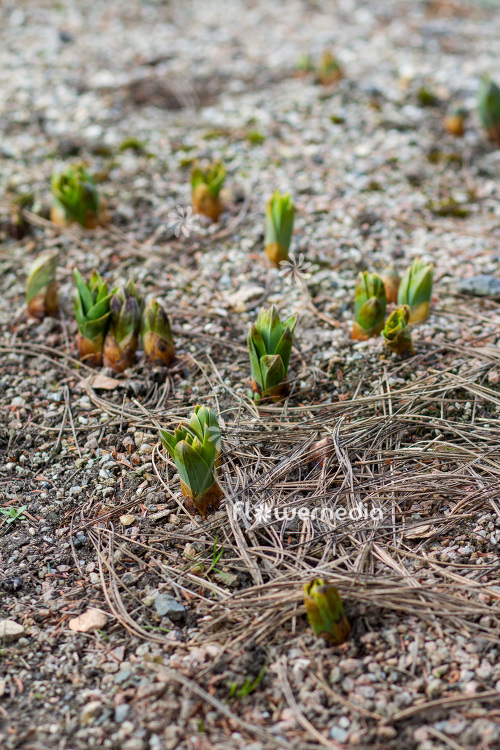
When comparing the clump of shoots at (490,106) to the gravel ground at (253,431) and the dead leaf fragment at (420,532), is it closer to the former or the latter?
the gravel ground at (253,431)

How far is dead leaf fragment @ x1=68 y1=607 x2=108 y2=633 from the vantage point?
1636 millimetres

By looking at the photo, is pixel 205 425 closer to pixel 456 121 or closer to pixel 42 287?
pixel 42 287

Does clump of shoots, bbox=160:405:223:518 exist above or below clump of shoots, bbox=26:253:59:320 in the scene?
below

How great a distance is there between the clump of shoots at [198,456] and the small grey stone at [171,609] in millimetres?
299

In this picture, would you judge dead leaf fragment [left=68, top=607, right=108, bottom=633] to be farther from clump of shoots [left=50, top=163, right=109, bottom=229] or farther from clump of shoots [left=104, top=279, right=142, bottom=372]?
clump of shoots [left=50, top=163, right=109, bottom=229]

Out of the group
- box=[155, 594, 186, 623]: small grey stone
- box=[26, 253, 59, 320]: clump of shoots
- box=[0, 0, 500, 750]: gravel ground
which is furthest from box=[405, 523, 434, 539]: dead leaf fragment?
box=[26, 253, 59, 320]: clump of shoots

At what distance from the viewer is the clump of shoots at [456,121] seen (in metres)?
3.67

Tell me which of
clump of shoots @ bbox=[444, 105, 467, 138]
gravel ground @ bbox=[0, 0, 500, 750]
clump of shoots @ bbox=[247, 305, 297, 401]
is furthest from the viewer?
clump of shoots @ bbox=[444, 105, 467, 138]

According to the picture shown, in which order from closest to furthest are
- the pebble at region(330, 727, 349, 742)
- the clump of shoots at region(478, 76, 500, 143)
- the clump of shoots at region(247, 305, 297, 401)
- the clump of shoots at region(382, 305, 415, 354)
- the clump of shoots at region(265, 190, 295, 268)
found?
1. the pebble at region(330, 727, 349, 742)
2. the clump of shoots at region(247, 305, 297, 401)
3. the clump of shoots at region(382, 305, 415, 354)
4. the clump of shoots at region(265, 190, 295, 268)
5. the clump of shoots at region(478, 76, 500, 143)

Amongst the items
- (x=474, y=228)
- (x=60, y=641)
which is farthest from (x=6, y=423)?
(x=474, y=228)

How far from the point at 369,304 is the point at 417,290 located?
0.22 meters

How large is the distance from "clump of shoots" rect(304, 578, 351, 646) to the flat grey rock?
165cm

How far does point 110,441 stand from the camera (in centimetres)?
217

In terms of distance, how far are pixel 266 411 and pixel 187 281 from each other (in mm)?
914
